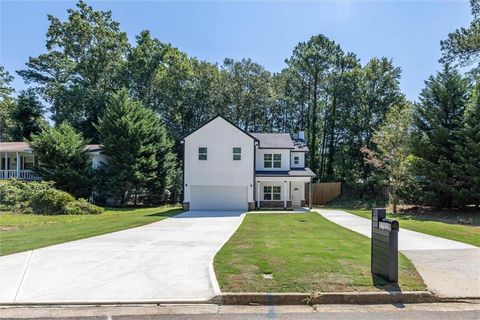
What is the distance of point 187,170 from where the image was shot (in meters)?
27.2

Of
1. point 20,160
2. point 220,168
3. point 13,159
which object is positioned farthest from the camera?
point 13,159

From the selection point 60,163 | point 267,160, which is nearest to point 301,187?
point 267,160

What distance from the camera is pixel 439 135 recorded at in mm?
23469

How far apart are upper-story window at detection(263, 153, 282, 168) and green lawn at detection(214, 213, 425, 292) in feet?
62.6

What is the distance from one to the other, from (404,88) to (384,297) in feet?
139

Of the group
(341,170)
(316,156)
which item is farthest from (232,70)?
(341,170)

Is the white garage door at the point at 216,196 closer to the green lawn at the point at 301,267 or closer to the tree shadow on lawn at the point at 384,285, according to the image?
the green lawn at the point at 301,267

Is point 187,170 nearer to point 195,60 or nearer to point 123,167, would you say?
point 123,167

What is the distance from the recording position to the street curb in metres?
5.89

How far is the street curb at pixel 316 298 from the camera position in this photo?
5.89 meters

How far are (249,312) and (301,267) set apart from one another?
2152 millimetres

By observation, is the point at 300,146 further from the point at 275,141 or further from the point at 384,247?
the point at 384,247

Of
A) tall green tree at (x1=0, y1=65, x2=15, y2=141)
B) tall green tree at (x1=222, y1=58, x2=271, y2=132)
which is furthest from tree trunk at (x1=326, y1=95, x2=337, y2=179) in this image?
tall green tree at (x1=0, y1=65, x2=15, y2=141)

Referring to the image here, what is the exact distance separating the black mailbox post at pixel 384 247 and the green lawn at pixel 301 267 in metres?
0.19
